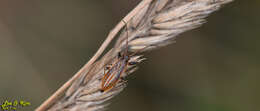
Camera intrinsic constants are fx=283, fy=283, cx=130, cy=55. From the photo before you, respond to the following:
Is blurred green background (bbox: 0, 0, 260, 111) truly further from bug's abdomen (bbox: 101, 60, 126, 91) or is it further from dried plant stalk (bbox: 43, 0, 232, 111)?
dried plant stalk (bbox: 43, 0, 232, 111)

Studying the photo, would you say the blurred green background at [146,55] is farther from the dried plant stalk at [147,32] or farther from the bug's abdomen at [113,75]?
the dried plant stalk at [147,32]

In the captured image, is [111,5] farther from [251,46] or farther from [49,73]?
[251,46]

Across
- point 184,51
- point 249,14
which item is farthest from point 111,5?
point 249,14

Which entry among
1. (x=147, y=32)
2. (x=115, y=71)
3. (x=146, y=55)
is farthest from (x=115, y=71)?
(x=146, y=55)

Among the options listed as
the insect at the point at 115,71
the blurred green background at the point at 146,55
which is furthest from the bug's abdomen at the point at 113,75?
the blurred green background at the point at 146,55

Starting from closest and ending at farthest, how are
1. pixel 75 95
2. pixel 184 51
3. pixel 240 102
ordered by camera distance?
pixel 75 95, pixel 240 102, pixel 184 51

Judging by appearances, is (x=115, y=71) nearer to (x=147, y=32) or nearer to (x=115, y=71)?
(x=115, y=71)

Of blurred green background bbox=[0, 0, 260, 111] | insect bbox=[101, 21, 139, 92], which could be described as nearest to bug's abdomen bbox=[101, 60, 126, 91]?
insect bbox=[101, 21, 139, 92]
